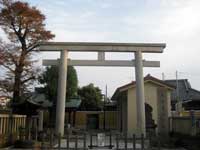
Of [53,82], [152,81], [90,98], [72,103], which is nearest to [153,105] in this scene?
[152,81]

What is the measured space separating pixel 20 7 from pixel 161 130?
15.6 meters

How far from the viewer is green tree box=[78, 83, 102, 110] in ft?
160

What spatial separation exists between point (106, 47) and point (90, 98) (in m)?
27.8

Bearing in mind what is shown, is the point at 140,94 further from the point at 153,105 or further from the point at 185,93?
the point at 185,93

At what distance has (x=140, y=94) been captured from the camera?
859 inches

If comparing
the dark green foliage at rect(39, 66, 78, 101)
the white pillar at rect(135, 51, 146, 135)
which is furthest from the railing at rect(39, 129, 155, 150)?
the dark green foliage at rect(39, 66, 78, 101)

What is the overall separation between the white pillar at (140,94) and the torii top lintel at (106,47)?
1.79ft

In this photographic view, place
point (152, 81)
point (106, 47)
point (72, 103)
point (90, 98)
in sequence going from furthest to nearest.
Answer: point (90, 98) → point (72, 103) → point (152, 81) → point (106, 47)

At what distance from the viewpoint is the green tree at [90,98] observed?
4878 centimetres

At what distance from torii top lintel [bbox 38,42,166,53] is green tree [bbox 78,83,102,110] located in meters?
26.4

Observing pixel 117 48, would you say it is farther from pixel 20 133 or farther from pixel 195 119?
pixel 20 133

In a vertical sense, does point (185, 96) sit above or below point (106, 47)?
below

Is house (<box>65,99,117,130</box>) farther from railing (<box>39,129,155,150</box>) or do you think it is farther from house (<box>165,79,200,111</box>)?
railing (<box>39,129,155,150</box>)

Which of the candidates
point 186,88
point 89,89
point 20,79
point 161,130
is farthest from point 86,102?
point 20,79
